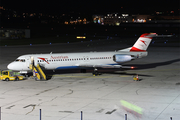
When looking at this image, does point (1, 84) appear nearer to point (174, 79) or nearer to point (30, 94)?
Result: point (30, 94)

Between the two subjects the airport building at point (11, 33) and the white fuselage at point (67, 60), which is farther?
the airport building at point (11, 33)

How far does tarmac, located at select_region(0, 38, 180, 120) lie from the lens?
67.2 feet

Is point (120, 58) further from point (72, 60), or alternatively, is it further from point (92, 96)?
point (92, 96)

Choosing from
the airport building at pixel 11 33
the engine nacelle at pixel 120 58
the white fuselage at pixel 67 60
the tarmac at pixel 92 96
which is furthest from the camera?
the airport building at pixel 11 33

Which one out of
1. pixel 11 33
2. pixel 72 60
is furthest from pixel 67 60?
pixel 11 33

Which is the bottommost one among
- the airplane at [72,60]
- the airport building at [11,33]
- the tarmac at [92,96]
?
the tarmac at [92,96]

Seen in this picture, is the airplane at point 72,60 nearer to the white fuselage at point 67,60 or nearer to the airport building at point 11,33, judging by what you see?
the white fuselage at point 67,60

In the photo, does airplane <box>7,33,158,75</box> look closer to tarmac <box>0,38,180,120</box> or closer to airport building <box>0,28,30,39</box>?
tarmac <box>0,38,180,120</box>

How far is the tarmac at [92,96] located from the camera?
20484 millimetres

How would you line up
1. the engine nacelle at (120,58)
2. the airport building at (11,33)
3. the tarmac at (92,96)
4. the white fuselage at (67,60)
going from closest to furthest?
the tarmac at (92,96) → the white fuselage at (67,60) → the engine nacelle at (120,58) → the airport building at (11,33)

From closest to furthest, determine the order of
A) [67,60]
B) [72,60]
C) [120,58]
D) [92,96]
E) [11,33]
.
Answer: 1. [92,96]
2. [67,60]
3. [72,60]
4. [120,58]
5. [11,33]

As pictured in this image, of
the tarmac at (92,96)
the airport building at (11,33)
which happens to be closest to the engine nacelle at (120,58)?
→ the tarmac at (92,96)

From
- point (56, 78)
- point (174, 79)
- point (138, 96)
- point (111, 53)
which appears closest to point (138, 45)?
point (111, 53)

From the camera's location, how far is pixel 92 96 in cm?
2594
